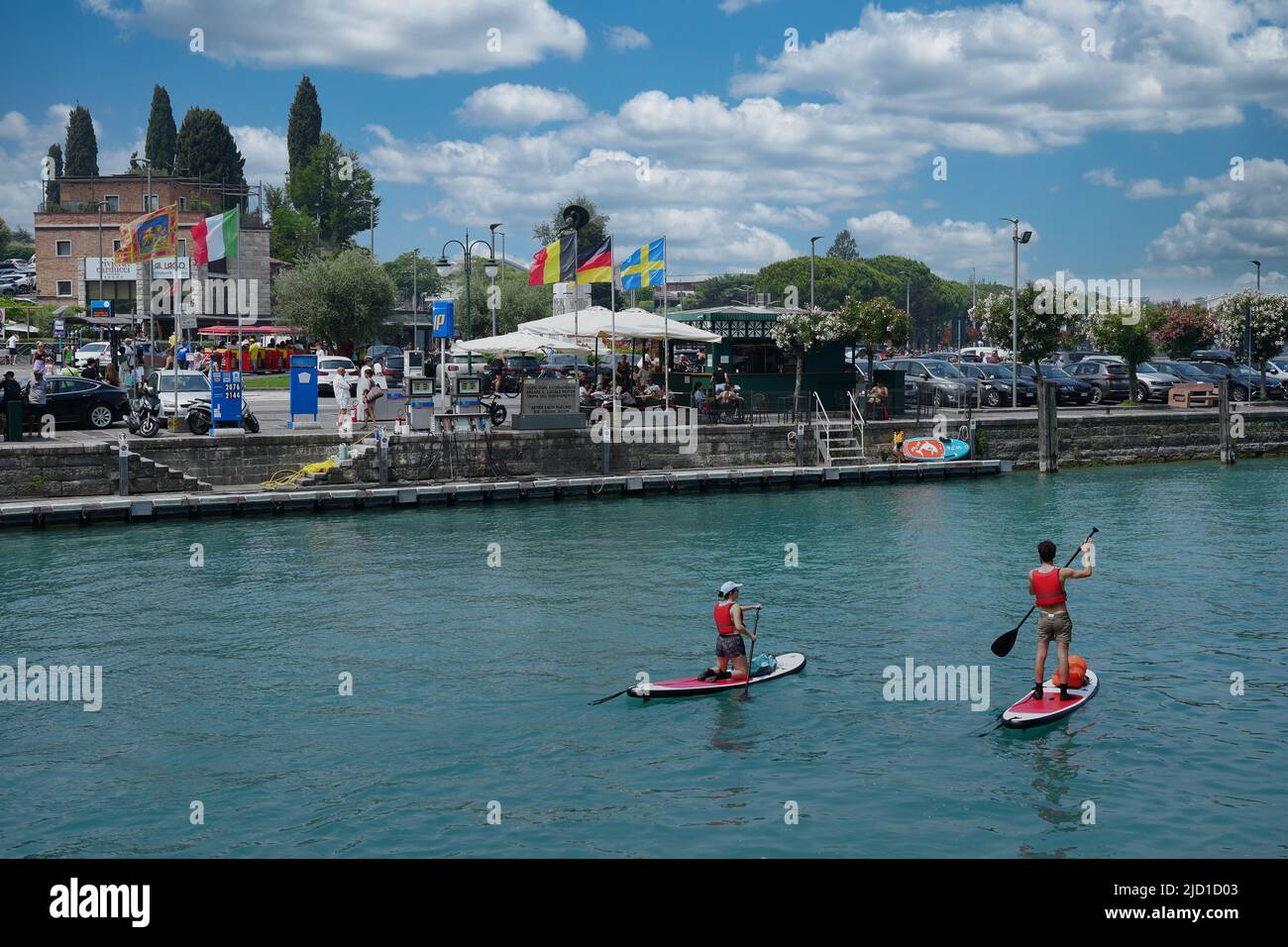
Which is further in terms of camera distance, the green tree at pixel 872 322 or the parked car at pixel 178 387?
the green tree at pixel 872 322

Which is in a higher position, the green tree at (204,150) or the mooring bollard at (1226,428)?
the green tree at (204,150)

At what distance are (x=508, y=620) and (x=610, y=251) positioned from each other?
16049mm

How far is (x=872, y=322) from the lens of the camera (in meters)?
41.4

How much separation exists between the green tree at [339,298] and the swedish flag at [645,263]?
33.8 m

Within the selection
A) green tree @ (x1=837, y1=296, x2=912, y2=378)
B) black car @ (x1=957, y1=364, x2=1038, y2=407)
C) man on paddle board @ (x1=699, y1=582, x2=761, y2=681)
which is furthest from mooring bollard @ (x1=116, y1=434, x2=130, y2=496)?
black car @ (x1=957, y1=364, x2=1038, y2=407)

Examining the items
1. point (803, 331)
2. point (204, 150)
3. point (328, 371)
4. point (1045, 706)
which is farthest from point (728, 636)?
point (204, 150)

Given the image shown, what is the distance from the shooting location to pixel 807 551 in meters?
28.4

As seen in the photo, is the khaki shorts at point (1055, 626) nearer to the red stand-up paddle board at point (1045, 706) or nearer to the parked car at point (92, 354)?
the red stand-up paddle board at point (1045, 706)

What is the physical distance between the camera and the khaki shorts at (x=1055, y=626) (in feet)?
53.7

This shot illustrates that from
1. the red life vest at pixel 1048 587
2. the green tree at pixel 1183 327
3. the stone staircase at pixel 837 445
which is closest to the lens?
the red life vest at pixel 1048 587

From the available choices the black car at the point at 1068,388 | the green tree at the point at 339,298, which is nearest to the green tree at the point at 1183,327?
the black car at the point at 1068,388

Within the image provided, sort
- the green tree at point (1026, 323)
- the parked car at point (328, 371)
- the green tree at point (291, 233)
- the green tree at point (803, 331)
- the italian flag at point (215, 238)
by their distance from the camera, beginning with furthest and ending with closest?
1. the green tree at point (291, 233)
2. the parked car at point (328, 371)
3. the green tree at point (1026, 323)
4. the green tree at point (803, 331)
5. the italian flag at point (215, 238)
